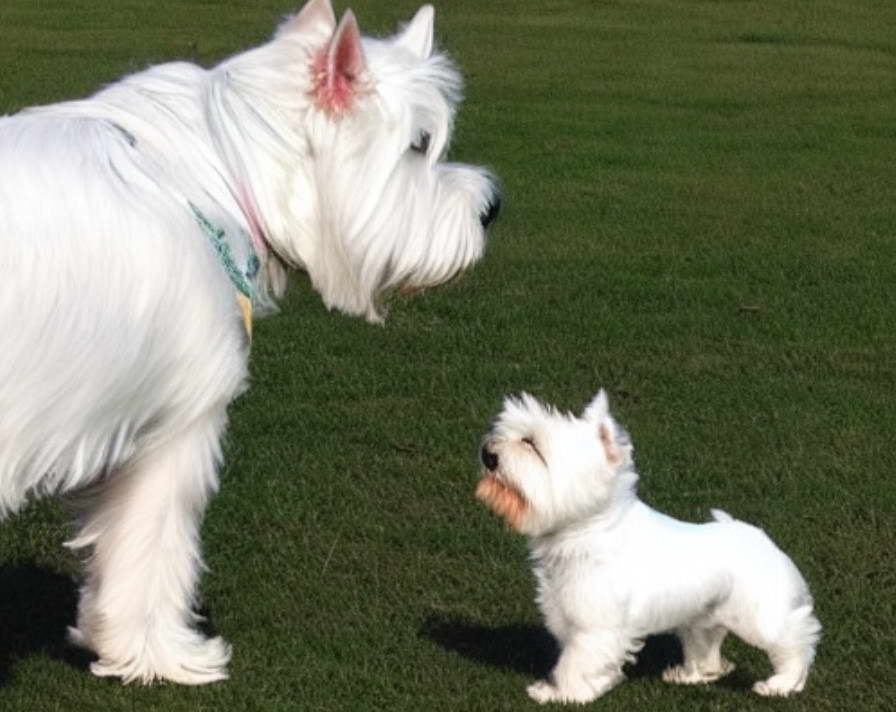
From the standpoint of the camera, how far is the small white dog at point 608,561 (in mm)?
5758

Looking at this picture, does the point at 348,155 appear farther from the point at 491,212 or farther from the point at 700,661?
the point at 700,661

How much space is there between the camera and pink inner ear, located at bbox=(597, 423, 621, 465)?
577 centimetres

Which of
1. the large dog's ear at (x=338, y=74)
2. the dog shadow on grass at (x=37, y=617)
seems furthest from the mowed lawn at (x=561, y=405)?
the large dog's ear at (x=338, y=74)

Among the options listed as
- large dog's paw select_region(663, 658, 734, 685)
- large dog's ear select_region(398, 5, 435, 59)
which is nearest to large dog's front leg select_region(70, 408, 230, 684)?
large dog's ear select_region(398, 5, 435, 59)

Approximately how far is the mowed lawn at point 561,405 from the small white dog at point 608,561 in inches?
9.6

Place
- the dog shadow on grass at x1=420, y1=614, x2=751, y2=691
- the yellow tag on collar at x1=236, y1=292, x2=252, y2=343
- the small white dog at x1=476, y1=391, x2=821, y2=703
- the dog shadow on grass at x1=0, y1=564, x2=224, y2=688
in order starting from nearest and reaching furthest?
the yellow tag on collar at x1=236, y1=292, x2=252, y2=343, the small white dog at x1=476, y1=391, x2=821, y2=703, the dog shadow on grass at x1=420, y1=614, x2=751, y2=691, the dog shadow on grass at x1=0, y1=564, x2=224, y2=688

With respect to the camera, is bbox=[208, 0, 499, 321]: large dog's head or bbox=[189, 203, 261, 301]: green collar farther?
bbox=[208, 0, 499, 321]: large dog's head

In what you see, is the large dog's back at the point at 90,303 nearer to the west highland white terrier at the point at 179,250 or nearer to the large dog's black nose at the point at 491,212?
the west highland white terrier at the point at 179,250

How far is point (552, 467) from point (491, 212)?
3.17 ft

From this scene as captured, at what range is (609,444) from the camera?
5793 millimetres

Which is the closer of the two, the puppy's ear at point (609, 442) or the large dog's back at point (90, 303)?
the large dog's back at point (90, 303)

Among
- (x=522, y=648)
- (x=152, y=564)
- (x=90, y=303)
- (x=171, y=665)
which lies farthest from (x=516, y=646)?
(x=90, y=303)

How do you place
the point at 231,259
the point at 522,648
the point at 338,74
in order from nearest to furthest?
the point at 231,259 < the point at 338,74 < the point at 522,648

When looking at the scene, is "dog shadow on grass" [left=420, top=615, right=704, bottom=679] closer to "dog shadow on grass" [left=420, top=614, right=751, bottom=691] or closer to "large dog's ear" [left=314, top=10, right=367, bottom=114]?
"dog shadow on grass" [left=420, top=614, right=751, bottom=691]
